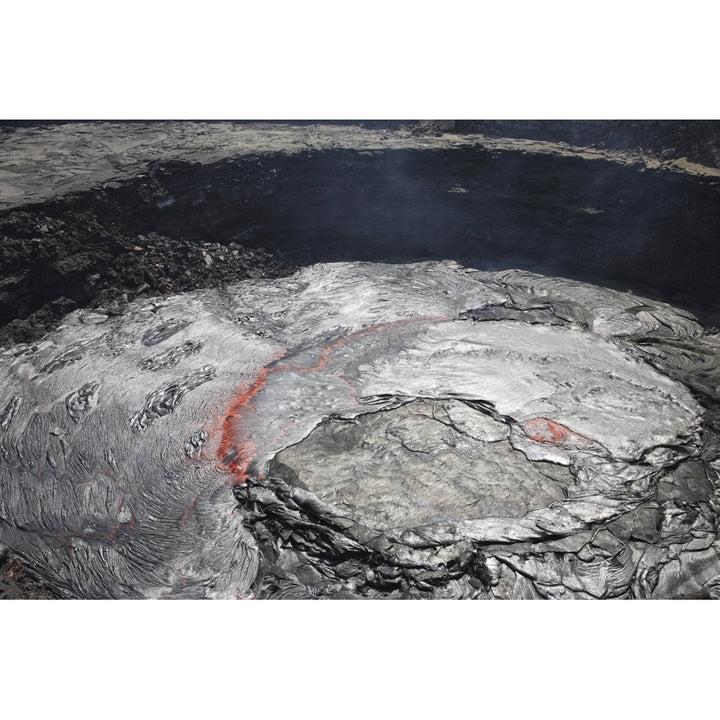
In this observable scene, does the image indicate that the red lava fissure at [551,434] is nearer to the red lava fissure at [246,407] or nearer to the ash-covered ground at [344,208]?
the ash-covered ground at [344,208]

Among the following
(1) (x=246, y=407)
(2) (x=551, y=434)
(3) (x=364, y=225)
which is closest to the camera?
(2) (x=551, y=434)

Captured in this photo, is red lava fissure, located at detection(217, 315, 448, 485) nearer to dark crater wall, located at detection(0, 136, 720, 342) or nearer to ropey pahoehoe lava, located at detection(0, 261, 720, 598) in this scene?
ropey pahoehoe lava, located at detection(0, 261, 720, 598)

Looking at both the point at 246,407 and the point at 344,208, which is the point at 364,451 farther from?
the point at 344,208

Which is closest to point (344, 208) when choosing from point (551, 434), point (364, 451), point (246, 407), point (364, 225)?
point (364, 225)

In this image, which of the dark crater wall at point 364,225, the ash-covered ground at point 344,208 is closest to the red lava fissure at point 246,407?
the ash-covered ground at point 344,208

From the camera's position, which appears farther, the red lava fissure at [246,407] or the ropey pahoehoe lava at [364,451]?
the red lava fissure at [246,407]

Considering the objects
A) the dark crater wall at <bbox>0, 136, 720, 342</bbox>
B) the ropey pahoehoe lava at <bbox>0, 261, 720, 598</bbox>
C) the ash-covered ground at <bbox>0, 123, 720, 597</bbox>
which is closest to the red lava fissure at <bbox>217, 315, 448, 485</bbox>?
the ropey pahoehoe lava at <bbox>0, 261, 720, 598</bbox>
